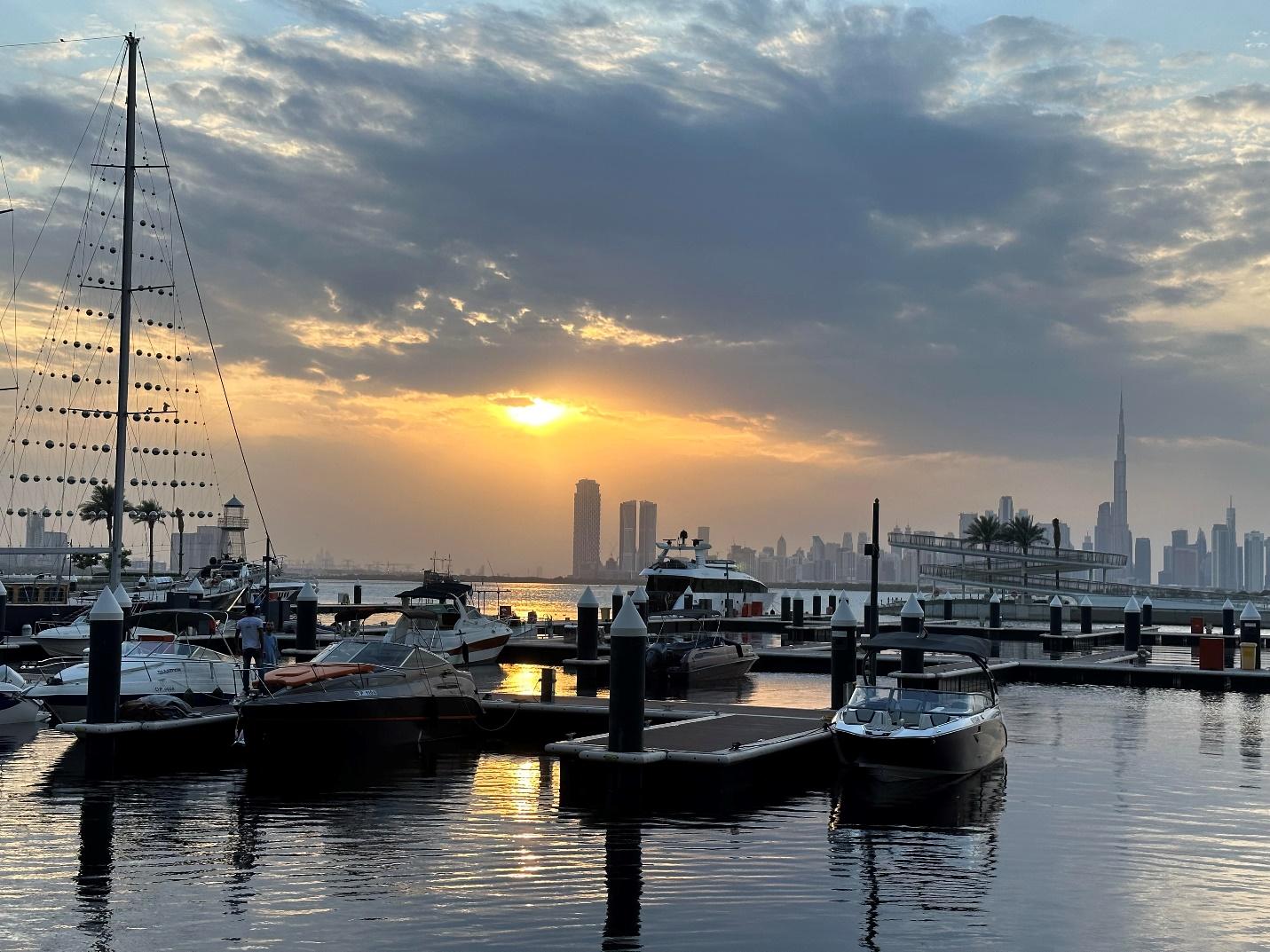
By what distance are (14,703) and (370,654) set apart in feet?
27.1

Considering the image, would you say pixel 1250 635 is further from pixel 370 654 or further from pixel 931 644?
pixel 370 654

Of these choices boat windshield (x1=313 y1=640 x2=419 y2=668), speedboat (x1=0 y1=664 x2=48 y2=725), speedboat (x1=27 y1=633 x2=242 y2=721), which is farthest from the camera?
speedboat (x1=0 y1=664 x2=48 y2=725)

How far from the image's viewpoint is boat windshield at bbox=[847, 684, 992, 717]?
73.8ft

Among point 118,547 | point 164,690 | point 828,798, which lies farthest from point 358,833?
point 118,547

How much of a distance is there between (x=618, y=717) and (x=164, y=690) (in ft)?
35.6

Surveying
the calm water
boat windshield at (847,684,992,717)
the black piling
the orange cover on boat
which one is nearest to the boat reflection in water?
the calm water

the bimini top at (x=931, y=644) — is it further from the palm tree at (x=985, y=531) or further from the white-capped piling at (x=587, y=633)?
the palm tree at (x=985, y=531)

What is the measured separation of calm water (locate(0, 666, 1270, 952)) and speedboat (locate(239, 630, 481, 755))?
0.94 meters

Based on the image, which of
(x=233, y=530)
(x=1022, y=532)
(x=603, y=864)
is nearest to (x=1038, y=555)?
(x=1022, y=532)

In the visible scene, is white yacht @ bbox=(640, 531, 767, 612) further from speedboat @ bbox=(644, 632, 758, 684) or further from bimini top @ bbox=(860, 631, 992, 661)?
bimini top @ bbox=(860, 631, 992, 661)

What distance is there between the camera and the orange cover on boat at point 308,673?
24.3 meters

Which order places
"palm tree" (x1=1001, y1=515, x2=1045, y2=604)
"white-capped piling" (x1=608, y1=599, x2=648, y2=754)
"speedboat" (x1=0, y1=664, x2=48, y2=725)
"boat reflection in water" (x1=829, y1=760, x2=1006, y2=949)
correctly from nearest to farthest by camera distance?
"boat reflection in water" (x1=829, y1=760, x2=1006, y2=949) < "white-capped piling" (x1=608, y1=599, x2=648, y2=754) < "speedboat" (x1=0, y1=664, x2=48, y2=725) < "palm tree" (x1=1001, y1=515, x2=1045, y2=604)

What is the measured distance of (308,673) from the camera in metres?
24.6

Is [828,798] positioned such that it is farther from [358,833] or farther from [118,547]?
[118,547]
